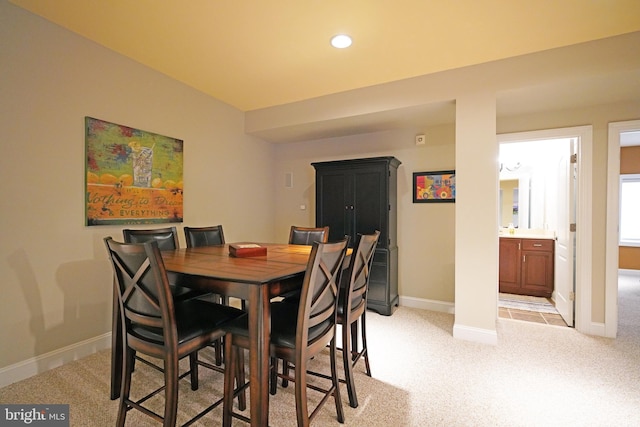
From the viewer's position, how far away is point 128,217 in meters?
2.67

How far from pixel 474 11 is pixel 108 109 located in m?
3.01

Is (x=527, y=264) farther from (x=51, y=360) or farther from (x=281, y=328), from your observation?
(x=51, y=360)

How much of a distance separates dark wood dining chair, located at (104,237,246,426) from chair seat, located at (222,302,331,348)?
0.31 ft

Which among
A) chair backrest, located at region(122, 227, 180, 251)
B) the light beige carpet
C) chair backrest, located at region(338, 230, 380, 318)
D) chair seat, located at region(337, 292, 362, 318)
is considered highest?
chair backrest, located at region(122, 227, 180, 251)

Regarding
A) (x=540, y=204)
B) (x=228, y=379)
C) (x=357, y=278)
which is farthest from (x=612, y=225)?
(x=228, y=379)

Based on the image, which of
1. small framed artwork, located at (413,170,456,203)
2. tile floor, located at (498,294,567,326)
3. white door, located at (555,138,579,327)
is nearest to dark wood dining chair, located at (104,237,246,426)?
small framed artwork, located at (413,170,456,203)

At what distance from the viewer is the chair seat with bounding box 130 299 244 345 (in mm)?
1437

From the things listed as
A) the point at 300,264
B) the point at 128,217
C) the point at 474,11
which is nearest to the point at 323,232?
the point at 300,264

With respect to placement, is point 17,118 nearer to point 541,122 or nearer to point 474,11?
point 474,11

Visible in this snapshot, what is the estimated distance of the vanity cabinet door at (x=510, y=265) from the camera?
4.28 metres

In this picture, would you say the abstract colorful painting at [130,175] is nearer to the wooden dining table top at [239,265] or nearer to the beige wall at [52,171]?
the beige wall at [52,171]

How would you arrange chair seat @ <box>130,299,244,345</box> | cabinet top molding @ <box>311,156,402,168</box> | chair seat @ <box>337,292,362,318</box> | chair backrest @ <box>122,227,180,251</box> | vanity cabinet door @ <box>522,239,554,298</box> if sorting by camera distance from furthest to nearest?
vanity cabinet door @ <box>522,239,554,298</box>, cabinet top molding @ <box>311,156,402,168</box>, chair backrest @ <box>122,227,180,251</box>, chair seat @ <box>337,292,362,318</box>, chair seat @ <box>130,299,244,345</box>

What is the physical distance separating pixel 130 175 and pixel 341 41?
2214 millimetres

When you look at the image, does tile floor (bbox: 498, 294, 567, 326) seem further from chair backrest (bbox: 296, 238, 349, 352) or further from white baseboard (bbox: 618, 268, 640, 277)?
white baseboard (bbox: 618, 268, 640, 277)
